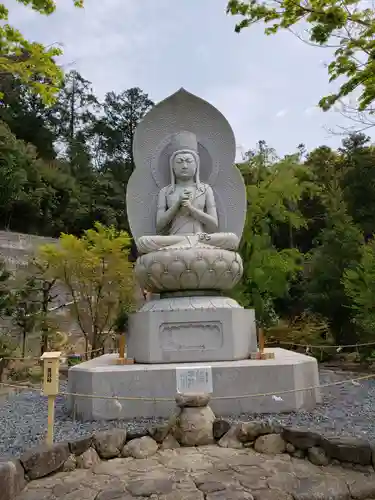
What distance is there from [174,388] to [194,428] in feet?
2.41

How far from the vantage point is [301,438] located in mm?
3260

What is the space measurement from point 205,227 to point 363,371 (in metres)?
4.50

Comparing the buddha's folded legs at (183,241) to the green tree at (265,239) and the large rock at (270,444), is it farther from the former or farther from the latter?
the green tree at (265,239)

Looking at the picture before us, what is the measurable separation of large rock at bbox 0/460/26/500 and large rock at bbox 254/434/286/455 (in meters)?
1.68

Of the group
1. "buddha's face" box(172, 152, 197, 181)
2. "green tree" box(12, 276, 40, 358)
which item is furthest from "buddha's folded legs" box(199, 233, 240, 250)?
"green tree" box(12, 276, 40, 358)

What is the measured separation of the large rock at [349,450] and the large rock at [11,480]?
A: 2.01 meters

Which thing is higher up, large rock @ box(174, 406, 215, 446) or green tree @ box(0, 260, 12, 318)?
green tree @ box(0, 260, 12, 318)

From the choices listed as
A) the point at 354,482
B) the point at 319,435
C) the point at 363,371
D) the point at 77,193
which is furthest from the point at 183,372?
the point at 77,193

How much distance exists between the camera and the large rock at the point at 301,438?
126 inches

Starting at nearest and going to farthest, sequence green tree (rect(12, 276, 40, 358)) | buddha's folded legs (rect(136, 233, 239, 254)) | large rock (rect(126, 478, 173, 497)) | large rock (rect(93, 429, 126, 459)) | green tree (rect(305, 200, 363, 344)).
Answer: large rock (rect(126, 478, 173, 497))
large rock (rect(93, 429, 126, 459))
buddha's folded legs (rect(136, 233, 239, 254))
green tree (rect(12, 276, 40, 358))
green tree (rect(305, 200, 363, 344))

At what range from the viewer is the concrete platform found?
13.6 feet

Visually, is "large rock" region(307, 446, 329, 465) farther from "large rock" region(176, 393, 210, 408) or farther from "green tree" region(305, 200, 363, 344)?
"green tree" region(305, 200, 363, 344)

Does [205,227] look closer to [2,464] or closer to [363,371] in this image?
[2,464]

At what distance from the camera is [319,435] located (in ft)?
10.4
